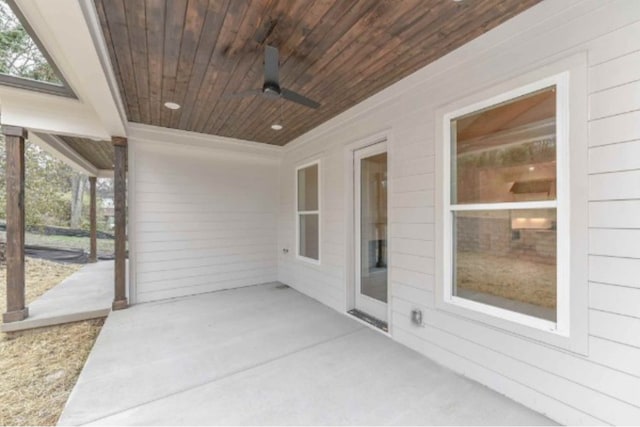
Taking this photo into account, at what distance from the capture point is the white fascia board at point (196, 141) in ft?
14.2

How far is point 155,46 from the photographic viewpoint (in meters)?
2.35

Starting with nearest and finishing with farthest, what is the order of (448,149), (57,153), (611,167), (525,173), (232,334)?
(611,167) < (525,173) < (448,149) < (232,334) < (57,153)

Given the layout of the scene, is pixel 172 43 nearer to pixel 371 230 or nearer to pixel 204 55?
pixel 204 55

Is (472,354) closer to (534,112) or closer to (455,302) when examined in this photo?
(455,302)

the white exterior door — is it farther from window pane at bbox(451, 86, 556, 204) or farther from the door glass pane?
window pane at bbox(451, 86, 556, 204)

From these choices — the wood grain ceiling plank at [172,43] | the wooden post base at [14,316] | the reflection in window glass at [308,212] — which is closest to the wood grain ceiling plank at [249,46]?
the wood grain ceiling plank at [172,43]

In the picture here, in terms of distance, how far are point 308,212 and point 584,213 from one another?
3.56m

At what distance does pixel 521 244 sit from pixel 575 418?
1.11 m

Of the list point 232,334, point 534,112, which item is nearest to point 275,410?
point 232,334

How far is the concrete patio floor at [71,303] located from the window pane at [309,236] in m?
3.01

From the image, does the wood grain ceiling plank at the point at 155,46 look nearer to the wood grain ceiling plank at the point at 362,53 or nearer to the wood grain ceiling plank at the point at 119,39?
the wood grain ceiling plank at the point at 119,39

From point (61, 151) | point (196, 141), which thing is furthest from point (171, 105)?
point (61, 151)

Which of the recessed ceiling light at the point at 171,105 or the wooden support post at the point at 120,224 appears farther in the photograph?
the wooden support post at the point at 120,224

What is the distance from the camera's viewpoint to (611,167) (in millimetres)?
1630
